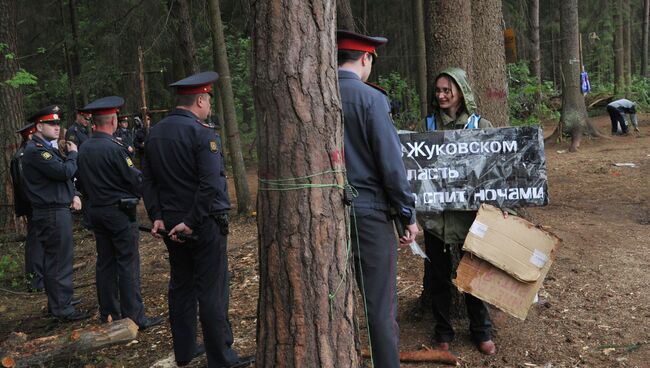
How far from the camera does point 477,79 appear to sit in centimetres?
504

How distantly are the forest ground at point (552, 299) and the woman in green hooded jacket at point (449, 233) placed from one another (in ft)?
0.54

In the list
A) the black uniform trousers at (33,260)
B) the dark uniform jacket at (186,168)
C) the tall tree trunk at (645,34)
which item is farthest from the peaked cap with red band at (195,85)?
the tall tree trunk at (645,34)

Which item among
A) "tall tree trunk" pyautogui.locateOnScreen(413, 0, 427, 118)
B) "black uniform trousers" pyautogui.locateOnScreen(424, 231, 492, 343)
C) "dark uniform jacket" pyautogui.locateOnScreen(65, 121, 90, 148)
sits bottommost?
"black uniform trousers" pyautogui.locateOnScreen(424, 231, 492, 343)

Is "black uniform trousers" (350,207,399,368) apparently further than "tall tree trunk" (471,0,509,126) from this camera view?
No

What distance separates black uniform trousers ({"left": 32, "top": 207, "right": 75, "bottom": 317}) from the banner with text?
425cm

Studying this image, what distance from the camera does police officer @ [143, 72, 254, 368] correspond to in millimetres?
4172

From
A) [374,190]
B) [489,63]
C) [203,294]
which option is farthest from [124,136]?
[374,190]

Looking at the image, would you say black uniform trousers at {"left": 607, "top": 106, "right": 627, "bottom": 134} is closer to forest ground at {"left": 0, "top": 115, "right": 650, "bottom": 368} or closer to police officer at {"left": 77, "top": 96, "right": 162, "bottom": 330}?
forest ground at {"left": 0, "top": 115, "right": 650, "bottom": 368}

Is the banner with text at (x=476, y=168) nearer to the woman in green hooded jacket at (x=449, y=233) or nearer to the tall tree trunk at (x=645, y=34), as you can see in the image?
the woman in green hooded jacket at (x=449, y=233)

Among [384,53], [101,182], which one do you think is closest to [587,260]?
[101,182]

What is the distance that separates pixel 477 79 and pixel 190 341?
320 centimetres

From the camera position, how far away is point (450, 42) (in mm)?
4707

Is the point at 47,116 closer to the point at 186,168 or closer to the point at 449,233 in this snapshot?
the point at 186,168

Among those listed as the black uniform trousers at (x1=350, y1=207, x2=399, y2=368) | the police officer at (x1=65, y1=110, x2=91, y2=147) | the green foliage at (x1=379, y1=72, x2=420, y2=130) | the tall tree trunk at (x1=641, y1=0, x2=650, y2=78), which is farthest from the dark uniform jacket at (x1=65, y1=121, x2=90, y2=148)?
the tall tree trunk at (x1=641, y1=0, x2=650, y2=78)
